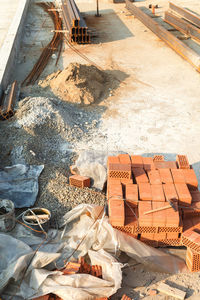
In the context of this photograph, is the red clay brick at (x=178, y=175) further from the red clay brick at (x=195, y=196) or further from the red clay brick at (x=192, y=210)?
the red clay brick at (x=192, y=210)

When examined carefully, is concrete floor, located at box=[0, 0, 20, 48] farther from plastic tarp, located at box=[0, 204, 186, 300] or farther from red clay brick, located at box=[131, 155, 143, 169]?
plastic tarp, located at box=[0, 204, 186, 300]

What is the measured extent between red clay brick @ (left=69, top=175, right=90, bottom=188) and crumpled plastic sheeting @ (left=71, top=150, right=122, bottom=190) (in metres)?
0.18

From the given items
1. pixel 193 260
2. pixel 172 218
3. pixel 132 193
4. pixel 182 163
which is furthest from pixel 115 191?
pixel 193 260

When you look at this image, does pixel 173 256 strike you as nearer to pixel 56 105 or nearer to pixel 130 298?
pixel 130 298

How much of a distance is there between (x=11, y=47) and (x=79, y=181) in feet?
26.7

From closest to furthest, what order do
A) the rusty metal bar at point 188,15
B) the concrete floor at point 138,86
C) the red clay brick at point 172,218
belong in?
1. the red clay brick at point 172,218
2. the concrete floor at point 138,86
3. the rusty metal bar at point 188,15

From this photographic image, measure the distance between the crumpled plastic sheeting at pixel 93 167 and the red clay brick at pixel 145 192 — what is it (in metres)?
1.14

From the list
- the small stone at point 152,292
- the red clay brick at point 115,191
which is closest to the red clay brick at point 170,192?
the red clay brick at point 115,191

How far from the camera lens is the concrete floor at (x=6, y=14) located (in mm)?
15402

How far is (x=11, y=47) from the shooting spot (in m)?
13.1

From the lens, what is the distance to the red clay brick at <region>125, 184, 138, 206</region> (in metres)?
5.95

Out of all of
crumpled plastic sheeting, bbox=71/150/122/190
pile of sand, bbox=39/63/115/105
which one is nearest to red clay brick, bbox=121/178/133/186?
crumpled plastic sheeting, bbox=71/150/122/190

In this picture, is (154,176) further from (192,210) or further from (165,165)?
(192,210)

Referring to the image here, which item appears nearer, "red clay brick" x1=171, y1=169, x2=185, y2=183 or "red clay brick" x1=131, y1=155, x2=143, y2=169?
"red clay brick" x1=171, y1=169, x2=185, y2=183
